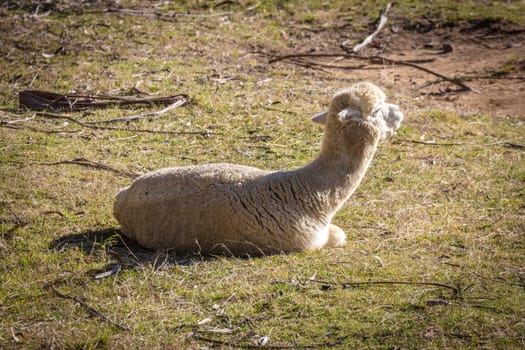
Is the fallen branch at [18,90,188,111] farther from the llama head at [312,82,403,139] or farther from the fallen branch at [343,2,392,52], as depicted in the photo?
the llama head at [312,82,403,139]

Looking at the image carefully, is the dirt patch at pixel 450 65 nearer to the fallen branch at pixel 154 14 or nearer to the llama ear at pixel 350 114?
the fallen branch at pixel 154 14

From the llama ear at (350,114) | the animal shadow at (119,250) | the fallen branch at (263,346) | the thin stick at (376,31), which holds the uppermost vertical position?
the llama ear at (350,114)

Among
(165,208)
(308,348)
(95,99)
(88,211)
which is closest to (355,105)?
(165,208)

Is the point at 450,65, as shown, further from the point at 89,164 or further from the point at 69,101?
the point at 89,164

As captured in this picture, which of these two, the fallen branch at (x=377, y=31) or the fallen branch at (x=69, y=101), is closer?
the fallen branch at (x=69, y=101)

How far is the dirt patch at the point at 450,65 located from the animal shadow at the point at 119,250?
674cm

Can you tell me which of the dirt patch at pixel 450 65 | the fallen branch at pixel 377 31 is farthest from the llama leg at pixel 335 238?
the fallen branch at pixel 377 31

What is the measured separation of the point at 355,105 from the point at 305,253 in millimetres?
1417

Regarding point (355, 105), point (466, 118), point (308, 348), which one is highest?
point (355, 105)

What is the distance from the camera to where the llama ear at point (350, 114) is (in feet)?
20.9

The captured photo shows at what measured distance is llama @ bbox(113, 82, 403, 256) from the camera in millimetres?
6332

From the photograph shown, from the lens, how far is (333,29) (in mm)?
16875

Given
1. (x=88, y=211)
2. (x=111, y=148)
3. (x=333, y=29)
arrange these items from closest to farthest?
(x=88, y=211)
(x=111, y=148)
(x=333, y=29)

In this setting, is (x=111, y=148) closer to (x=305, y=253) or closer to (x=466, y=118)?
(x=305, y=253)
